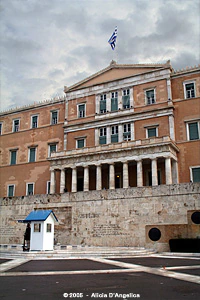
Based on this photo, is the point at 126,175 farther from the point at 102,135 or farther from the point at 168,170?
the point at 102,135

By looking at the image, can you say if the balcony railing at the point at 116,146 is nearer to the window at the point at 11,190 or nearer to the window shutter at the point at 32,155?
the window shutter at the point at 32,155

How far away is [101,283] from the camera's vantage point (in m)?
10.4

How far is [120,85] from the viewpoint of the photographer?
133 ft

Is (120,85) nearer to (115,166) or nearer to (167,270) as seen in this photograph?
(115,166)

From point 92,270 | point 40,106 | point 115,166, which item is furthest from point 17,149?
point 92,270

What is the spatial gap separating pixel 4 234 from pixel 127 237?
13.1 m

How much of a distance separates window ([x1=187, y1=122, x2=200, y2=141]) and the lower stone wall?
11621mm

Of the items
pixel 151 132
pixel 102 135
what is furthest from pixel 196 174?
→ pixel 102 135

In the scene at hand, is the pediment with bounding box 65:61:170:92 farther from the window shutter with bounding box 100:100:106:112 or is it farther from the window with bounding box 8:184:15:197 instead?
the window with bounding box 8:184:15:197

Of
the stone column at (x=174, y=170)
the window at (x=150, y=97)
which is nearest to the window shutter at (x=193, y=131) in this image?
the stone column at (x=174, y=170)

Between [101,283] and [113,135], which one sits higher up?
[113,135]

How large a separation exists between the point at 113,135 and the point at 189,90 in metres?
10.3

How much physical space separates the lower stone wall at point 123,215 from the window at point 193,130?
38.1ft

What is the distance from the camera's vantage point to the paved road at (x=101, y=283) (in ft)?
28.1
